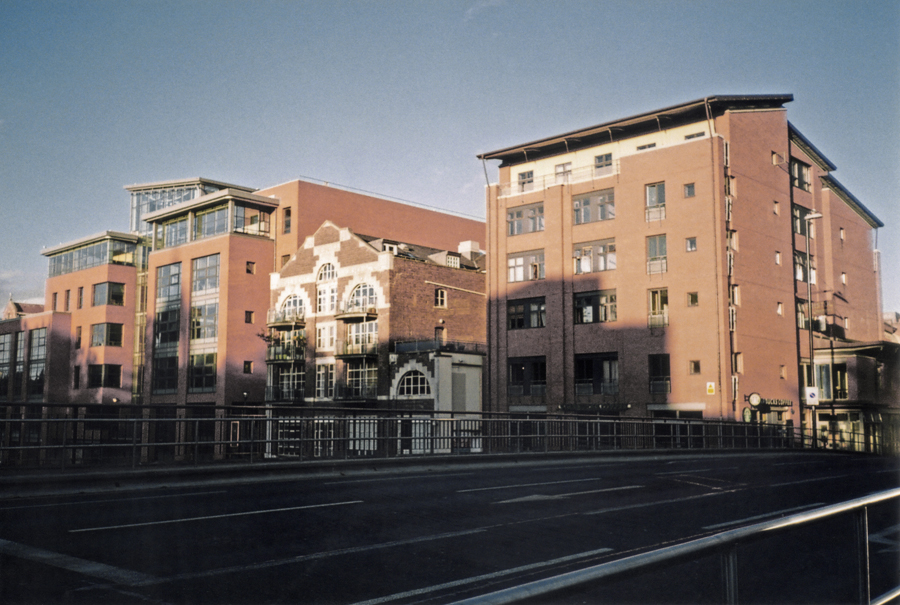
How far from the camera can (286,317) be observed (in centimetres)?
5872

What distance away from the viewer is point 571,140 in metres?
52.3

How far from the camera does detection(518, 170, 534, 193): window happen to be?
54.0 meters

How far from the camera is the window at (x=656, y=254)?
46.5 metres

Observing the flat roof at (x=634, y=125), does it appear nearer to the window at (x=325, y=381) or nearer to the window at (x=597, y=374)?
the window at (x=597, y=374)

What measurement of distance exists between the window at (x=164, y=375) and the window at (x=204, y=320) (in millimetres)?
3825

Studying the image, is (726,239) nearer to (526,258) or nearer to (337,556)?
(526,258)

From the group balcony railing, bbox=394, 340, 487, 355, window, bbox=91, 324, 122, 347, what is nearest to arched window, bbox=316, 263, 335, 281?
balcony railing, bbox=394, 340, 487, 355

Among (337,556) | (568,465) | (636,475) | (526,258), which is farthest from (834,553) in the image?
(526,258)

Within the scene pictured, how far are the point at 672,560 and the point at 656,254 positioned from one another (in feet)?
150

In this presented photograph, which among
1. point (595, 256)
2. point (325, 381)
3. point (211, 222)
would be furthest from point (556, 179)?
point (211, 222)

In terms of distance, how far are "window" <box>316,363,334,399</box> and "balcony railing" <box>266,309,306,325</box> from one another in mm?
3731

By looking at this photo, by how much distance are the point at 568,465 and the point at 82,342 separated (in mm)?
64230

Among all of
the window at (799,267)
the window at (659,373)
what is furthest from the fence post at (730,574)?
the window at (799,267)

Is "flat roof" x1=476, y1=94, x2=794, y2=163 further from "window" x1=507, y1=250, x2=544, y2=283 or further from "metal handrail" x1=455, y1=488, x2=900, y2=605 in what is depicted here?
"metal handrail" x1=455, y1=488, x2=900, y2=605
